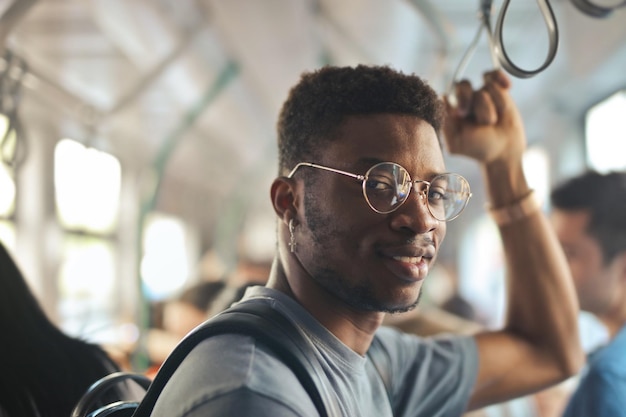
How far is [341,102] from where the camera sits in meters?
1.00

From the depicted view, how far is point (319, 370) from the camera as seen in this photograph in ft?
2.90

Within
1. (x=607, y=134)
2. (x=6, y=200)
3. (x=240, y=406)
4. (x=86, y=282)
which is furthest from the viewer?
(x=86, y=282)

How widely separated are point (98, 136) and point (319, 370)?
1.67 meters

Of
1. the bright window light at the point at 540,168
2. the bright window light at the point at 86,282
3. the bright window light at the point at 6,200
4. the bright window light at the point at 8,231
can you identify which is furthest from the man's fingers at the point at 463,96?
the bright window light at the point at 540,168

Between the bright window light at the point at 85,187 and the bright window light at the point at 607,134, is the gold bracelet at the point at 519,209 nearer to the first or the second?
the bright window light at the point at 85,187

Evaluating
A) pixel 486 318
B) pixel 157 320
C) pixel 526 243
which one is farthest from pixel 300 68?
pixel 486 318

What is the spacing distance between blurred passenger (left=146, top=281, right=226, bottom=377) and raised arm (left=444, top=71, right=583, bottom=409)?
4.54ft

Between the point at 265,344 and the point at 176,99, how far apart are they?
→ 387 cm

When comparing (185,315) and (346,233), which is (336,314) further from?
(185,315)

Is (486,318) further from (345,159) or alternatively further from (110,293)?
(345,159)

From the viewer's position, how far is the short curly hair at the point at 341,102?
0.99 metres

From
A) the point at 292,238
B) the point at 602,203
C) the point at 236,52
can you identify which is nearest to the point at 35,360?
the point at 292,238

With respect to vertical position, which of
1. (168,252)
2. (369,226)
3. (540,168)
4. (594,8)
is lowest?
(168,252)

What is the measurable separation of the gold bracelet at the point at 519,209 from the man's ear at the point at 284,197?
0.60m
